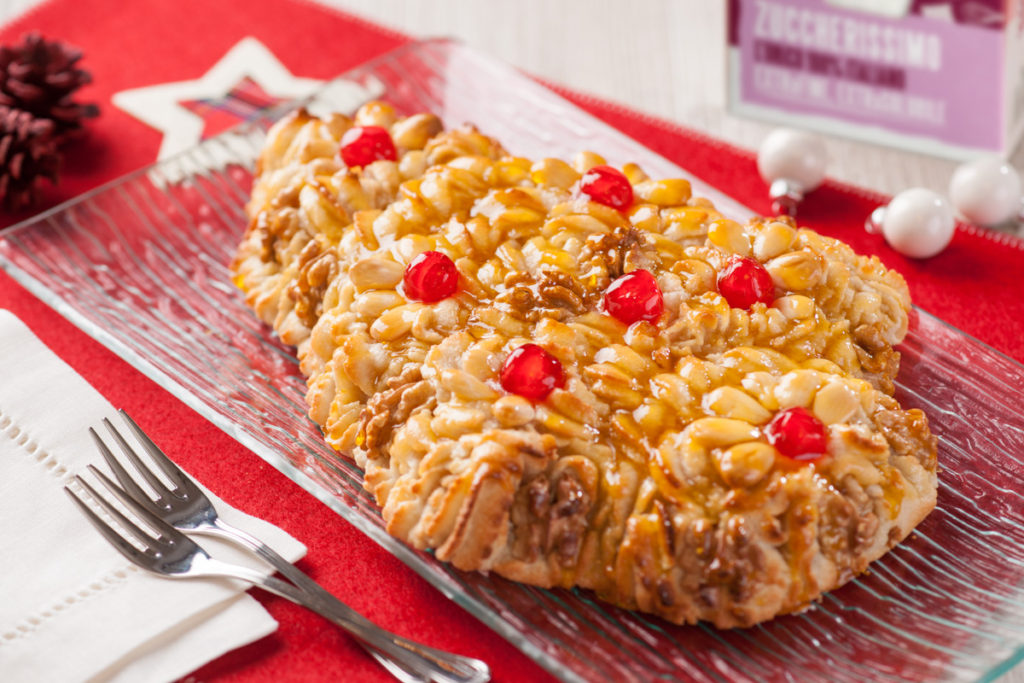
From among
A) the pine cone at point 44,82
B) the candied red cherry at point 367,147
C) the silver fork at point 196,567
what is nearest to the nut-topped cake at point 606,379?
the candied red cherry at point 367,147

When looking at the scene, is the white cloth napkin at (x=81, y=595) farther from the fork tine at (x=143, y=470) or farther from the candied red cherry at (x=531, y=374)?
the candied red cherry at (x=531, y=374)

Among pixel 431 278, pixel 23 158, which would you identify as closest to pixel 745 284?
pixel 431 278

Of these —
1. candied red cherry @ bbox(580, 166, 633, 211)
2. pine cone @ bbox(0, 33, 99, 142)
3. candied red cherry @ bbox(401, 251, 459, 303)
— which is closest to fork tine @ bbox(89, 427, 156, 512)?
candied red cherry @ bbox(401, 251, 459, 303)

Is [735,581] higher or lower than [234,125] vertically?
lower

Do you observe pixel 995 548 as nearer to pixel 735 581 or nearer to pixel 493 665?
pixel 735 581

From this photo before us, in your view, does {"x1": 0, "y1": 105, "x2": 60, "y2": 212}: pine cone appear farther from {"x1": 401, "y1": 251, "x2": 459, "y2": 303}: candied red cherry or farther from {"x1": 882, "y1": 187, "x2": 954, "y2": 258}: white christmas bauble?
{"x1": 882, "y1": 187, "x2": 954, "y2": 258}: white christmas bauble

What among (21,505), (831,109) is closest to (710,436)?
(21,505)
